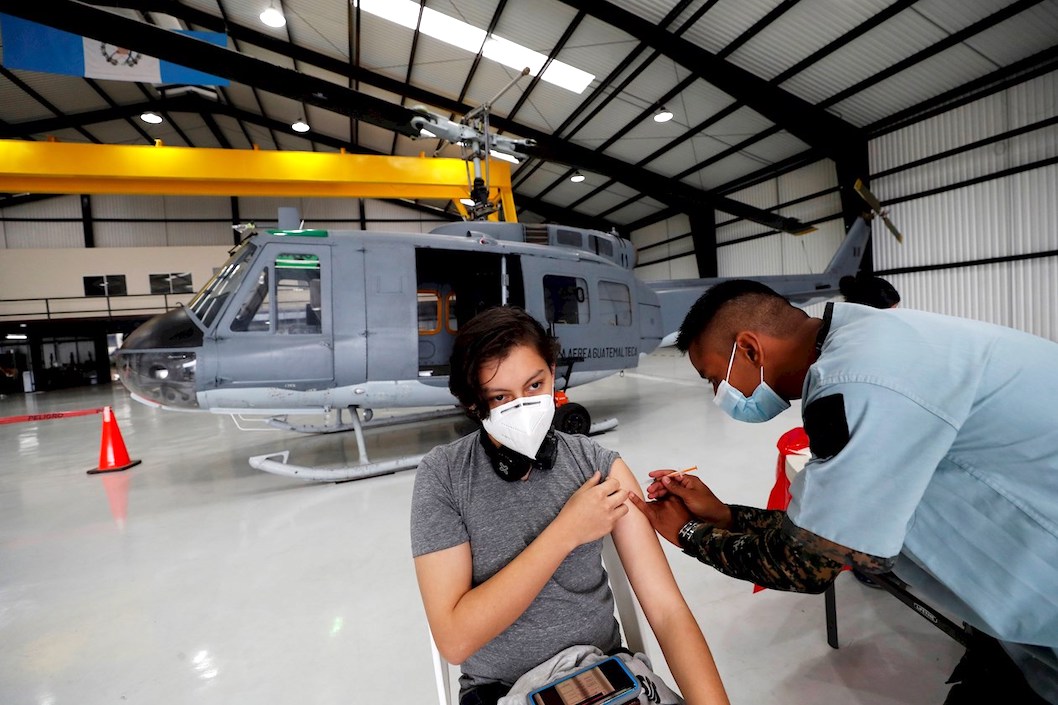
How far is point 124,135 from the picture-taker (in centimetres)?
1873

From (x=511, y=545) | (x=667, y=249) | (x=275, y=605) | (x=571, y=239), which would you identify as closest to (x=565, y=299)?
(x=571, y=239)

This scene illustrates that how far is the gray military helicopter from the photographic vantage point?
4180 mm

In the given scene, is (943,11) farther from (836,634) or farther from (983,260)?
(836,634)

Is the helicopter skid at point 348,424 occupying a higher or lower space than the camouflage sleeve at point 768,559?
lower

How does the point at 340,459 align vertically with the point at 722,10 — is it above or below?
below

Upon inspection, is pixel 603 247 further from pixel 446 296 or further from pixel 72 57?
pixel 72 57

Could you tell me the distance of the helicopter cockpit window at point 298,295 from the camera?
437 cm

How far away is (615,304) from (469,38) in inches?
330

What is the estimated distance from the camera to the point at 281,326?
4.37 meters

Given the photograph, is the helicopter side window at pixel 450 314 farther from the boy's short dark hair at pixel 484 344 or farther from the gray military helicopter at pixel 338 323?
the boy's short dark hair at pixel 484 344

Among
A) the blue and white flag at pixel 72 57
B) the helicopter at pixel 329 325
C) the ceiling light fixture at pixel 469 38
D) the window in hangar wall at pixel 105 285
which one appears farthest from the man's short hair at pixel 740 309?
the window in hangar wall at pixel 105 285

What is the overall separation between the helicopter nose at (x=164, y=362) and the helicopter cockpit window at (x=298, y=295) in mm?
681

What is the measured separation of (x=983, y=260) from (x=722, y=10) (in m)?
8.27

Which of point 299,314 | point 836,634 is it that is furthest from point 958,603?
point 299,314
